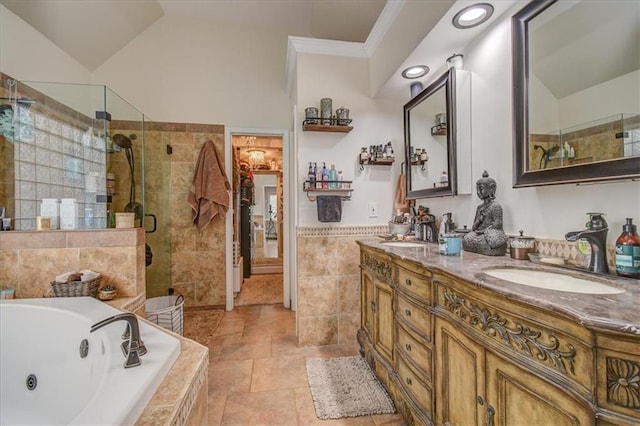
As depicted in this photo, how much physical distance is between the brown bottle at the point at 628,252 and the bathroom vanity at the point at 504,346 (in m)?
0.03

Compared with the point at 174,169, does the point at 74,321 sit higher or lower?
lower

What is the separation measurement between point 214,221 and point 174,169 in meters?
0.77

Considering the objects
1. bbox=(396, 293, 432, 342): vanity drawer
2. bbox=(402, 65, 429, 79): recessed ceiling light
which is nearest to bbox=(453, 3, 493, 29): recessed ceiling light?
bbox=(402, 65, 429, 79): recessed ceiling light

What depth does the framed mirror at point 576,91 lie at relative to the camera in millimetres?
928

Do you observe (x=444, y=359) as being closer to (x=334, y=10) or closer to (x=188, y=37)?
(x=334, y=10)

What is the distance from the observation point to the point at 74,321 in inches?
50.7

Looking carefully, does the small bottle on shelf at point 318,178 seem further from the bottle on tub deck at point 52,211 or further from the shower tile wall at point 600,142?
the bottle on tub deck at point 52,211

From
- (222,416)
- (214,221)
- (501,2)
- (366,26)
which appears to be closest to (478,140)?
(501,2)

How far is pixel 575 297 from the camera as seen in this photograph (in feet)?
2.28

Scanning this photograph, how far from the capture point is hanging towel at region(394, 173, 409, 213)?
2412 millimetres

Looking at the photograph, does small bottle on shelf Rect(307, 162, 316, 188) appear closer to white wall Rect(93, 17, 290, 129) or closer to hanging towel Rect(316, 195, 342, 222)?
hanging towel Rect(316, 195, 342, 222)

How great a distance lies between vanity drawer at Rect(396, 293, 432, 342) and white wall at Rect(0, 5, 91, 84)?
3.33 meters

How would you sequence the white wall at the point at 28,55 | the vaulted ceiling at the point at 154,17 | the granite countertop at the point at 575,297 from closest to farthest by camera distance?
the granite countertop at the point at 575,297 → the white wall at the point at 28,55 → the vaulted ceiling at the point at 154,17

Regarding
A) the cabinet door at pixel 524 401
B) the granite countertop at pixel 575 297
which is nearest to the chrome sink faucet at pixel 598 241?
the granite countertop at pixel 575 297
